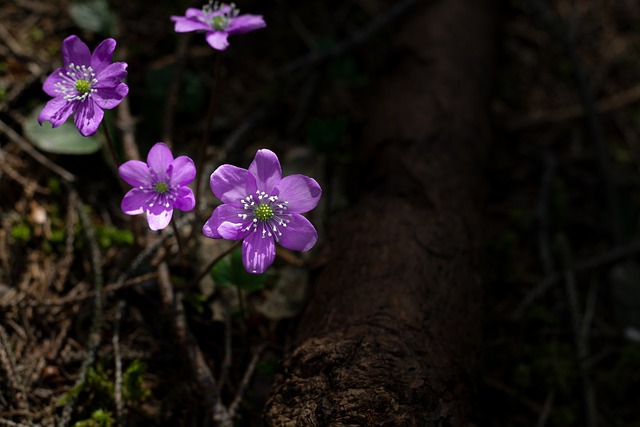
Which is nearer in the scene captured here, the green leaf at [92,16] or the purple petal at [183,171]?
the purple petal at [183,171]

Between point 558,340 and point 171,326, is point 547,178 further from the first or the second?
point 171,326

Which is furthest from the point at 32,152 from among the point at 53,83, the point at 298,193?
the point at 298,193

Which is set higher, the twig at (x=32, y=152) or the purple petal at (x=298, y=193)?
the twig at (x=32, y=152)

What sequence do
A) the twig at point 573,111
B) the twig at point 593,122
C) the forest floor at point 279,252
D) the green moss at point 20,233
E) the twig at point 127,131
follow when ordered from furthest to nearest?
1. the twig at point 573,111
2. the twig at point 593,122
3. the twig at point 127,131
4. the green moss at point 20,233
5. the forest floor at point 279,252

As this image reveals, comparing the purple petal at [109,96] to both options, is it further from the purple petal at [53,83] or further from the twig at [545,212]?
the twig at [545,212]

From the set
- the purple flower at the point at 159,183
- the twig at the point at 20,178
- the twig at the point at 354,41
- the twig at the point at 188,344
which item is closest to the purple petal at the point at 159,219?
the purple flower at the point at 159,183

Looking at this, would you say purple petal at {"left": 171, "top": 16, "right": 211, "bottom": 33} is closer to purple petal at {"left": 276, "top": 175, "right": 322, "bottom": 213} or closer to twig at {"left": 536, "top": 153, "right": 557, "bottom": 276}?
purple petal at {"left": 276, "top": 175, "right": 322, "bottom": 213}

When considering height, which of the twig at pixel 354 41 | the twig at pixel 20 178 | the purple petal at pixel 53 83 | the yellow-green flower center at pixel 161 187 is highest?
the twig at pixel 354 41

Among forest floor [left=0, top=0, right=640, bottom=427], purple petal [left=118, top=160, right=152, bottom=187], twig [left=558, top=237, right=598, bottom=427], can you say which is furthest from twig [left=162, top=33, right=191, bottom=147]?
twig [left=558, top=237, right=598, bottom=427]

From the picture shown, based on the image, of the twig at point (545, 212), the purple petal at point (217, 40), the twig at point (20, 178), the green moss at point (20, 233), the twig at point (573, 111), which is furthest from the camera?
the twig at point (573, 111)
